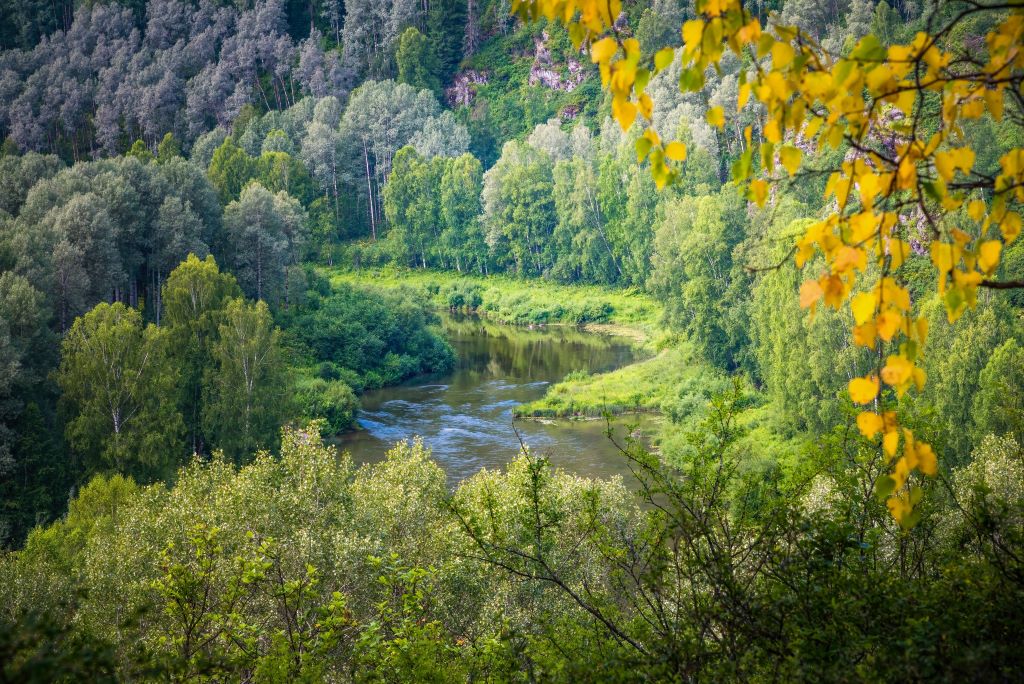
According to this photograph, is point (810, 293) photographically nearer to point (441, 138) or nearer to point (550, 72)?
point (441, 138)

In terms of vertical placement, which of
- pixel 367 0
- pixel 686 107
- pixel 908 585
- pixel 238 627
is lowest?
pixel 238 627

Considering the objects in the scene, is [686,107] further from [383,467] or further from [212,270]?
[383,467]

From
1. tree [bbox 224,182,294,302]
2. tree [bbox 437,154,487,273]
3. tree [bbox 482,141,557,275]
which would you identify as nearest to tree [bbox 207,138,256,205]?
tree [bbox 224,182,294,302]

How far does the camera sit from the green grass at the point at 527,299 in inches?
2810

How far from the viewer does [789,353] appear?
1417 inches

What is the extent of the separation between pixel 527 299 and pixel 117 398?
48387 mm

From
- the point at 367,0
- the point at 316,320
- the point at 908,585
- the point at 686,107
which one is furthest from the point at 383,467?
Answer: the point at 367,0

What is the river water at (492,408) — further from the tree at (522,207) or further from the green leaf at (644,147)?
the green leaf at (644,147)

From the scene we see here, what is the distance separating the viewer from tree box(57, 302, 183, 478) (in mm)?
31672

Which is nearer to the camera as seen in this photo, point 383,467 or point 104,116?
point 383,467

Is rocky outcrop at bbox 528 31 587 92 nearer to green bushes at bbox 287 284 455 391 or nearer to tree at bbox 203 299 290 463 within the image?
green bushes at bbox 287 284 455 391

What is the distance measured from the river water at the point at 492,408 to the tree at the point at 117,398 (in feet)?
30.6

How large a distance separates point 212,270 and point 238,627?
31341 mm

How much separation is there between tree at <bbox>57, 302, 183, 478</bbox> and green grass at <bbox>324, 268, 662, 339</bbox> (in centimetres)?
3432
